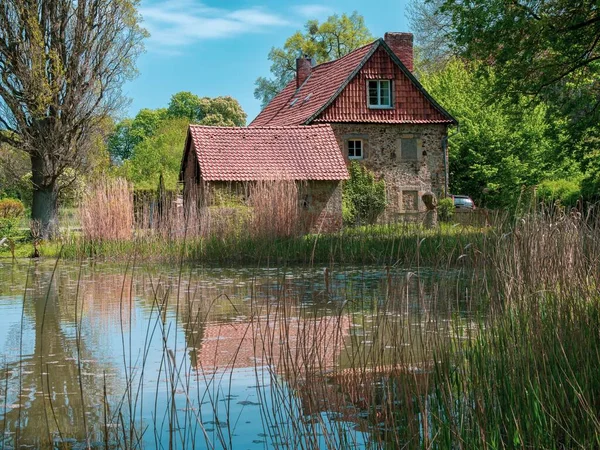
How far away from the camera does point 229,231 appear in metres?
16.7

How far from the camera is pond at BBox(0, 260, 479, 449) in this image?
425 centimetres

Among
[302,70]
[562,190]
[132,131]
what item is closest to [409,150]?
[302,70]

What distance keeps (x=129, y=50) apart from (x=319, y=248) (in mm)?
10598

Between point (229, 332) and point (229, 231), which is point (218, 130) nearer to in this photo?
point (229, 231)

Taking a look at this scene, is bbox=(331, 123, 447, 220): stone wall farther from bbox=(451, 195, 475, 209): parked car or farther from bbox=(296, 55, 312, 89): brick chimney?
bbox=(296, 55, 312, 89): brick chimney

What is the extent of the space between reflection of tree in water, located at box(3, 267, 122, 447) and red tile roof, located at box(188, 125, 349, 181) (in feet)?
53.3

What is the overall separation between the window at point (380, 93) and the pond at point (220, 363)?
1740 centimetres

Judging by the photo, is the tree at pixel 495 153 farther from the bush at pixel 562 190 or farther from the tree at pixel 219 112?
the tree at pixel 219 112

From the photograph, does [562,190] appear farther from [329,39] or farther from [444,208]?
[329,39]

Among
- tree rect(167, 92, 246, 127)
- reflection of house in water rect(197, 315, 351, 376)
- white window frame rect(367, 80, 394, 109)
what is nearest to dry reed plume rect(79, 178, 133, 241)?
reflection of house in water rect(197, 315, 351, 376)

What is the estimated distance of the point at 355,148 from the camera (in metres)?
30.1

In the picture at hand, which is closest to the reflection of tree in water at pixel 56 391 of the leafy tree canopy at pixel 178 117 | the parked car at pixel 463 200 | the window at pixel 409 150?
the window at pixel 409 150

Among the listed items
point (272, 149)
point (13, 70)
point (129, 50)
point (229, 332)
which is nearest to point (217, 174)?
point (272, 149)

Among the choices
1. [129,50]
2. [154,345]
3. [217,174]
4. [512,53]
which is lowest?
[154,345]
